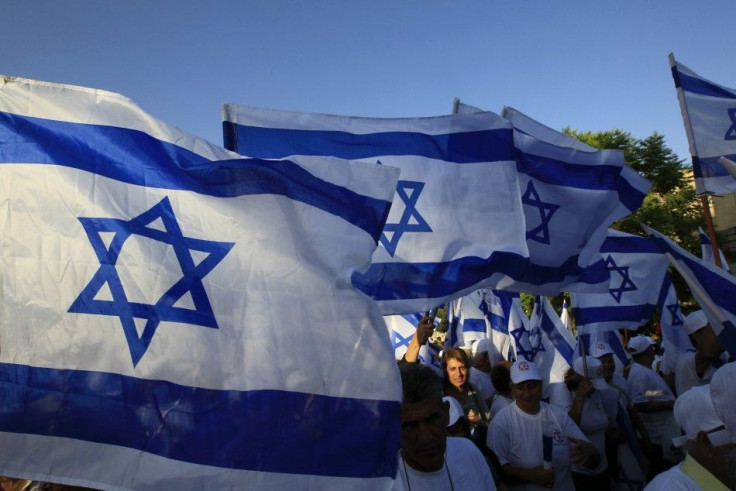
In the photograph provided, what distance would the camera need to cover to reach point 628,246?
7613mm

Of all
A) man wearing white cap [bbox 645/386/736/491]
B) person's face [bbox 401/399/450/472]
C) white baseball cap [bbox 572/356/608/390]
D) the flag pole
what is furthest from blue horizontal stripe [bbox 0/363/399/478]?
the flag pole

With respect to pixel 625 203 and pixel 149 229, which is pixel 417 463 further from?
pixel 625 203

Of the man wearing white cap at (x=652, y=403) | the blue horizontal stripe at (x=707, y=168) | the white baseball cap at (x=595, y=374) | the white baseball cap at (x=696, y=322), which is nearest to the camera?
the white baseball cap at (x=696, y=322)

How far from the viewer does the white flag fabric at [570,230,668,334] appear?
23.9 feet

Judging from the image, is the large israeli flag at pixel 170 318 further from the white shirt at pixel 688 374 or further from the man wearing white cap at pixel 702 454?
the white shirt at pixel 688 374

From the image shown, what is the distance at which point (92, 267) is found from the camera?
2713mm

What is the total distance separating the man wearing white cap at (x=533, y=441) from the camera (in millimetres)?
4645

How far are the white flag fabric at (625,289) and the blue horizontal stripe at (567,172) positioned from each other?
1.85 metres

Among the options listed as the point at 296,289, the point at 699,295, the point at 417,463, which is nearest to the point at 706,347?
the point at 699,295

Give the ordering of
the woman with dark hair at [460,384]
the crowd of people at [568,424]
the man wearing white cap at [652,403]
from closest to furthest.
Answer: the crowd of people at [568,424]
the woman with dark hair at [460,384]
the man wearing white cap at [652,403]

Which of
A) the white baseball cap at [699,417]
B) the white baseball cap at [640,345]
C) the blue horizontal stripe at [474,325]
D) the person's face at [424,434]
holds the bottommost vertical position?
the blue horizontal stripe at [474,325]

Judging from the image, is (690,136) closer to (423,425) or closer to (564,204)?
(564,204)

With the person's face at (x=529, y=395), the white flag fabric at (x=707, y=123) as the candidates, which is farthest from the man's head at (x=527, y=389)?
the white flag fabric at (x=707, y=123)

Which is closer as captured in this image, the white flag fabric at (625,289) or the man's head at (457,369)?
the man's head at (457,369)
